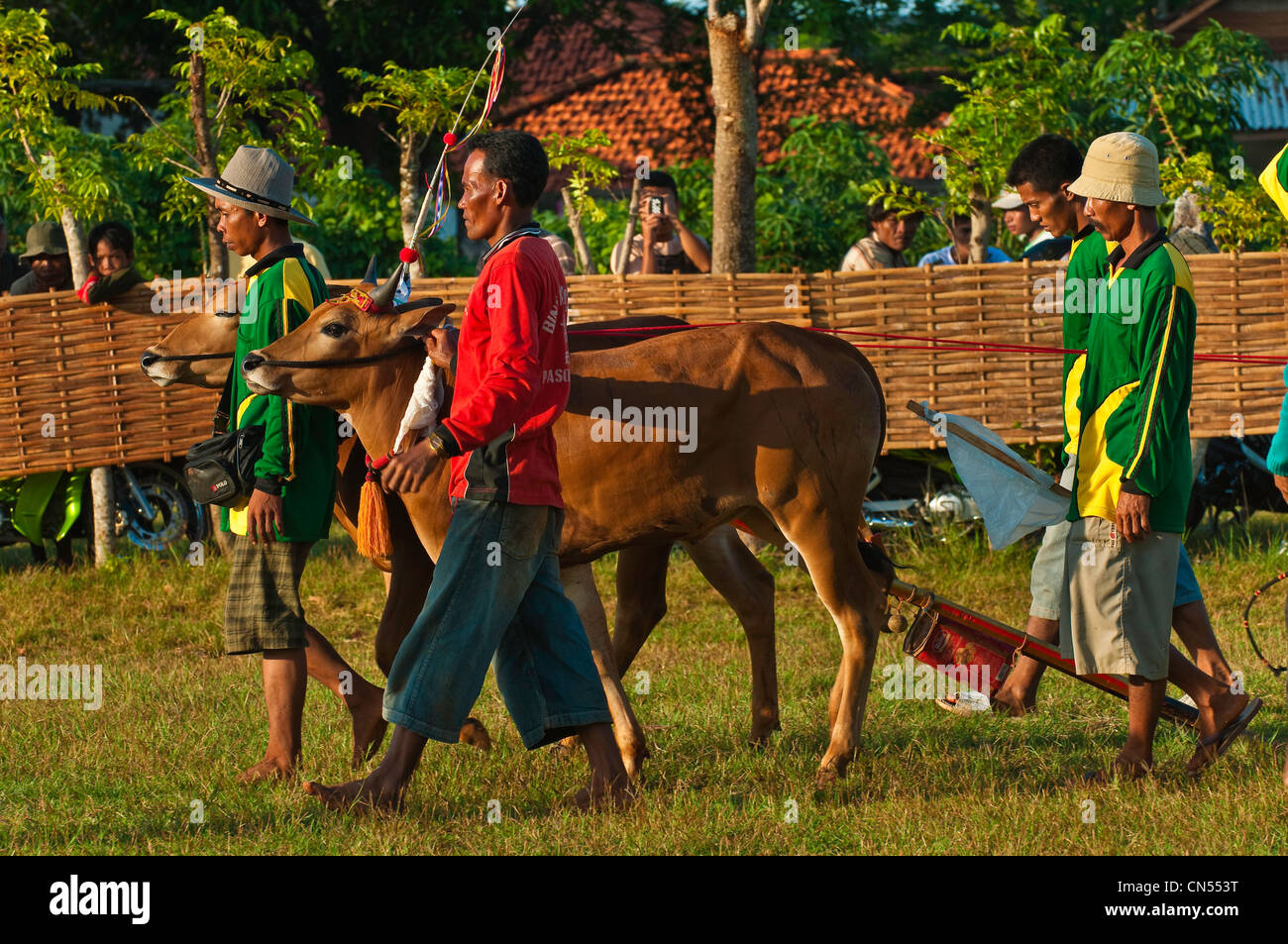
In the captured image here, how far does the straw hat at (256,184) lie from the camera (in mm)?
6234

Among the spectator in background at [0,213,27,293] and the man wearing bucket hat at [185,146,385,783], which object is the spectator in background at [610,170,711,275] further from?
the man wearing bucket hat at [185,146,385,783]

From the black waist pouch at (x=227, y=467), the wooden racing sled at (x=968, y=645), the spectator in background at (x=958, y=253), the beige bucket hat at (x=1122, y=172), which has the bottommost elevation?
the wooden racing sled at (x=968, y=645)

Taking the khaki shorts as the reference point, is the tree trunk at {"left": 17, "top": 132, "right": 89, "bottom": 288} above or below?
above

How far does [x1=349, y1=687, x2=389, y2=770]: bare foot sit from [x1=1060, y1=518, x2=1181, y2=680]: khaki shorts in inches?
109

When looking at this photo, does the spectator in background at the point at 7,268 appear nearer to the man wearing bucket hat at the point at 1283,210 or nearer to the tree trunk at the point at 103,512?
the tree trunk at the point at 103,512

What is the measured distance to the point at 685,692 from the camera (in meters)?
7.79

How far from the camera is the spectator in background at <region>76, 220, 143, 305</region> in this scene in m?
10.3

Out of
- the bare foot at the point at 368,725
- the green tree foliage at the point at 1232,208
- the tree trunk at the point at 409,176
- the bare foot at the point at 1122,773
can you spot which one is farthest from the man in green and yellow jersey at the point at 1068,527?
the tree trunk at the point at 409,176

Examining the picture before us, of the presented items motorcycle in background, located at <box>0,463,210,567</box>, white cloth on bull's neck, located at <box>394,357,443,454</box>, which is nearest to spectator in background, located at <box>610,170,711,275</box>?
motorcycle in background, located at <box>0,463,210,567</box>

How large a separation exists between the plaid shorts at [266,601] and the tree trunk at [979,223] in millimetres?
6421

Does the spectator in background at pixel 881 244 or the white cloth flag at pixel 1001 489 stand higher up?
the spectator in background at pixel 881 244

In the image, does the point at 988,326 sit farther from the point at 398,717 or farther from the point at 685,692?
the point at 398,717

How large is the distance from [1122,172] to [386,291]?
8.71 ft

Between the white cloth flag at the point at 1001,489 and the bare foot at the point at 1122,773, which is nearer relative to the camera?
the bare foot at the point at 1122,773
